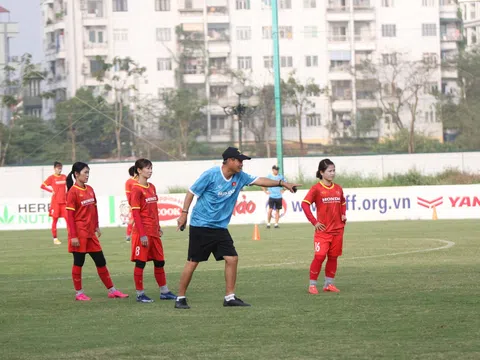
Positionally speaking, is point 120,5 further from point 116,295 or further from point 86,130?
point 116,295

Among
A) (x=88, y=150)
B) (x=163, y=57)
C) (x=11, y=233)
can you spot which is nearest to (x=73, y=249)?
(x=11, y=233)

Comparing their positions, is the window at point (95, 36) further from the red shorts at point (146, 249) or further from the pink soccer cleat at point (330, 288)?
the pink soccer cleat at point (330, 288)

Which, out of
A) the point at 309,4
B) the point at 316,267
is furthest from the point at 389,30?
the point at 316,267

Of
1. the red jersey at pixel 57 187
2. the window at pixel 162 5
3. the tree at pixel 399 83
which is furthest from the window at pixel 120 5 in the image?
the red jersey at pixel 57 187

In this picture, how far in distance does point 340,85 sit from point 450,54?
748 centimetres

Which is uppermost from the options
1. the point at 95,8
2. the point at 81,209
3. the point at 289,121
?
the point at 95,8

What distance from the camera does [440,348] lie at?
27.3 ft

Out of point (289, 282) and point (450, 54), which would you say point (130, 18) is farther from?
point (289, 282)

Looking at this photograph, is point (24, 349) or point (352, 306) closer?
point (24, 349)

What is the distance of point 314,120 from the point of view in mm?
58656

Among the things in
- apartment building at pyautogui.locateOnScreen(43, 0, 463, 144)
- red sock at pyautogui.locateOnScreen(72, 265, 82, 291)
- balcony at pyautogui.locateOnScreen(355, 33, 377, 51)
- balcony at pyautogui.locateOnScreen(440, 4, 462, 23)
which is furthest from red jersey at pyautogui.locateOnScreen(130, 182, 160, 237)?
balcony at pyautogui.locateOnScreen(440, 4, 462, 23)

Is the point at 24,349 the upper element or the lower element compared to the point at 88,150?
lower

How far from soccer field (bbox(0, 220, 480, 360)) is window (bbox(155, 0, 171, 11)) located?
46.0m

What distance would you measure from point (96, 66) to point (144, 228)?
50.5m
